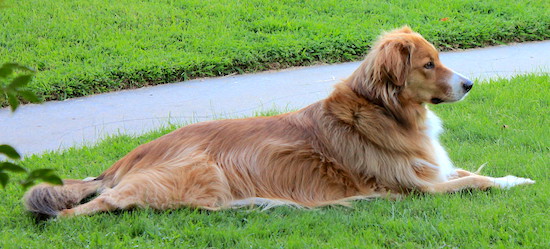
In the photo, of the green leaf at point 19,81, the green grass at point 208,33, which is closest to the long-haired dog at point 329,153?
the green leaf at point 19,81

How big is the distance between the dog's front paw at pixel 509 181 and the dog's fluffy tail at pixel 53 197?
292 centimetres

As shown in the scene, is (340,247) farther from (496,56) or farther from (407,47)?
(496,56)

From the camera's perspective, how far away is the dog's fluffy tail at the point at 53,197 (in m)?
4.51

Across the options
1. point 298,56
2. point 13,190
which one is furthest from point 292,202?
point 298,56

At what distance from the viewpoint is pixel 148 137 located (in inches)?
257

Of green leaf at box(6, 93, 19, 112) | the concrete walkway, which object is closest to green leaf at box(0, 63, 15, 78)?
green leaf at box(6, 93, 19, 112)

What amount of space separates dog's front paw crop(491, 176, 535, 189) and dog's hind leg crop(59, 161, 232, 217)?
1.95 meters

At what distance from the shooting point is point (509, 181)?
4.93 m

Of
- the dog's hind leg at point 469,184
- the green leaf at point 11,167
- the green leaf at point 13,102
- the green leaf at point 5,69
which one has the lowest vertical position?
the dog's hind leg at point 469,184

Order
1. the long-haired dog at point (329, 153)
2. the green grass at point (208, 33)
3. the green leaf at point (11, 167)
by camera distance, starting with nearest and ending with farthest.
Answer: the green leaf at point (11, 167), the long-haired dog at point (329, 153), the green grass at point (208, 33)

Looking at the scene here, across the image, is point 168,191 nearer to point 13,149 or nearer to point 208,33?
point 13,149

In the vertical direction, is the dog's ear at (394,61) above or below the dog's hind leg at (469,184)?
above

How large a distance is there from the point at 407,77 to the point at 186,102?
→ 3.66m

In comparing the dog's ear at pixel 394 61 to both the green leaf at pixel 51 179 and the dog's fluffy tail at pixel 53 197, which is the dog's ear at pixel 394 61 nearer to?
the dog's fluffy tail at pixel 53 197
